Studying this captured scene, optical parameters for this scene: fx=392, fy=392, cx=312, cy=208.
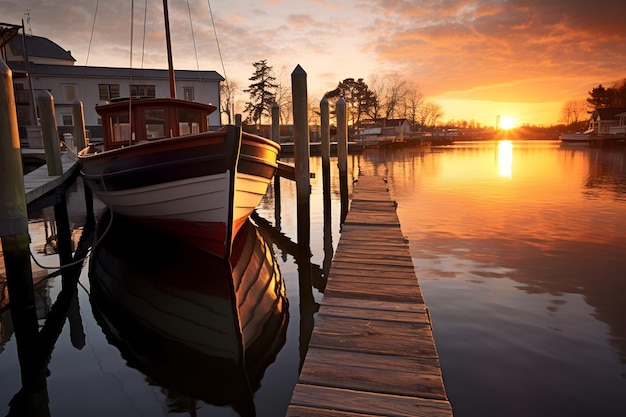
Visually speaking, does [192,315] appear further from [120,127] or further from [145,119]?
[120,127]

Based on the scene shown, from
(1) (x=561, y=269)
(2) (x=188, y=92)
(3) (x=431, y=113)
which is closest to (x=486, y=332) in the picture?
(1) (x=561, y=269)

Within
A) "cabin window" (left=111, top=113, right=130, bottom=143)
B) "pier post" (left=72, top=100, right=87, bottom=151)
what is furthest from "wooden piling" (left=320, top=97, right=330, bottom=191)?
"pier post" (left=72, top=100, right=87, bottom=151)

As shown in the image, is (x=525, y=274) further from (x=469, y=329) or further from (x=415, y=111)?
(x=415, y=111)

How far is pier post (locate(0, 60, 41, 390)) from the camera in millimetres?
5055

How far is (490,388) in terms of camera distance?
4.14 meters

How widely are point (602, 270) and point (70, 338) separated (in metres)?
9.54

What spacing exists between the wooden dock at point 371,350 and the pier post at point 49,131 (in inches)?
304

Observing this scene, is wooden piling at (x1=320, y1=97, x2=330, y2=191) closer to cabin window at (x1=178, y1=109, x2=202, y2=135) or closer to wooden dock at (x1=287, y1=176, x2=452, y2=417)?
cabin window at (x1=178, y1=109, x2=202, y2=135)

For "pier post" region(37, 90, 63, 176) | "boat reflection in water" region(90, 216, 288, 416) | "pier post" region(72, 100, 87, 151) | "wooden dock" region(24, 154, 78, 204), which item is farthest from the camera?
"pier post" region(72, 100, 87, 151)

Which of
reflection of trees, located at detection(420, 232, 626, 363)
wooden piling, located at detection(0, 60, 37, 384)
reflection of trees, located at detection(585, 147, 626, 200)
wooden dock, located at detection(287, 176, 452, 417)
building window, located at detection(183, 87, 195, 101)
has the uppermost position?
building window, located at detection(183, 87, 195, 101)

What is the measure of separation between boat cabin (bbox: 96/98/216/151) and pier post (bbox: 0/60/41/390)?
14.0 ft

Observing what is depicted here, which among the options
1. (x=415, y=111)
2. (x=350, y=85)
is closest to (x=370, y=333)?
(x=350, y=85)

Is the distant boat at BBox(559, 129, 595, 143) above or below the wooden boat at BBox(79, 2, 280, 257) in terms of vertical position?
above

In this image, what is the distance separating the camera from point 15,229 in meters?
Answer: 5.15
